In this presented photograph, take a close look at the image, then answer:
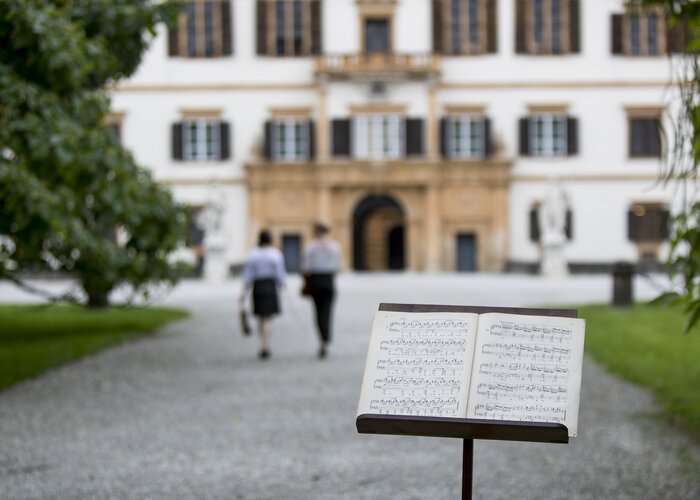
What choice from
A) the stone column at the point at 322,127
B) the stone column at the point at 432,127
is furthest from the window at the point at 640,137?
the stone column at the point at 322,127

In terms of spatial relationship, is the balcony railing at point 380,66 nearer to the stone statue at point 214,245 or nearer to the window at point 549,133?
the window at point 549,133

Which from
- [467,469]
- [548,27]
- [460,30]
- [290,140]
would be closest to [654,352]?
[467,469]

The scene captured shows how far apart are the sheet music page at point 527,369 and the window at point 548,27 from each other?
3301 cm

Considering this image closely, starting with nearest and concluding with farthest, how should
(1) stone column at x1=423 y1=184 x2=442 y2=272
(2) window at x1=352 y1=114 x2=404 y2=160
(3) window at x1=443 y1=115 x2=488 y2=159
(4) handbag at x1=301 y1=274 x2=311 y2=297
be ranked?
(4) handbag at x1=301 y1=274 x2=311 y2=297
(2) window at x1=352 y1=114 x2=404 y2=160
(1) stone column at x1=423 y1=184 x2=442 y2=272
(3) window at x1=443 y1=115 x2=488 y2=159

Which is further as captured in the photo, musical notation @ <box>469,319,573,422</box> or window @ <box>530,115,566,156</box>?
window @ <box>530,115,566,156</box>

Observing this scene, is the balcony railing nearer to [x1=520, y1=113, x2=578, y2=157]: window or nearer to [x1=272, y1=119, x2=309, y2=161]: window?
[x1=272, y1=119, x2=309, y2=161]: window

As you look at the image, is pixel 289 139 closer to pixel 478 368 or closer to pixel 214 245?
pixel 214 245

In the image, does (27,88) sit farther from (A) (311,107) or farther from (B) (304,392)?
(A) (311,107)

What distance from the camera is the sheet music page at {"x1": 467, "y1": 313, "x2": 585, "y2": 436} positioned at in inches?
137

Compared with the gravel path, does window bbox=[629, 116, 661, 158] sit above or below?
above

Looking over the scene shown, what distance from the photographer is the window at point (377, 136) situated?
35.1 m

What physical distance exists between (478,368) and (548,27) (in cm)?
3344

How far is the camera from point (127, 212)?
510 inches

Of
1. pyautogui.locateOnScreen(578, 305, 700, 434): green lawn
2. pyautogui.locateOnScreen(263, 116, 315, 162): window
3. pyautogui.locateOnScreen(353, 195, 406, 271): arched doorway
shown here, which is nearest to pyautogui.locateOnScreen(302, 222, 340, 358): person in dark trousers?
pyautogui.locateOnScreen(578, 305, 700, 434): green lawn
